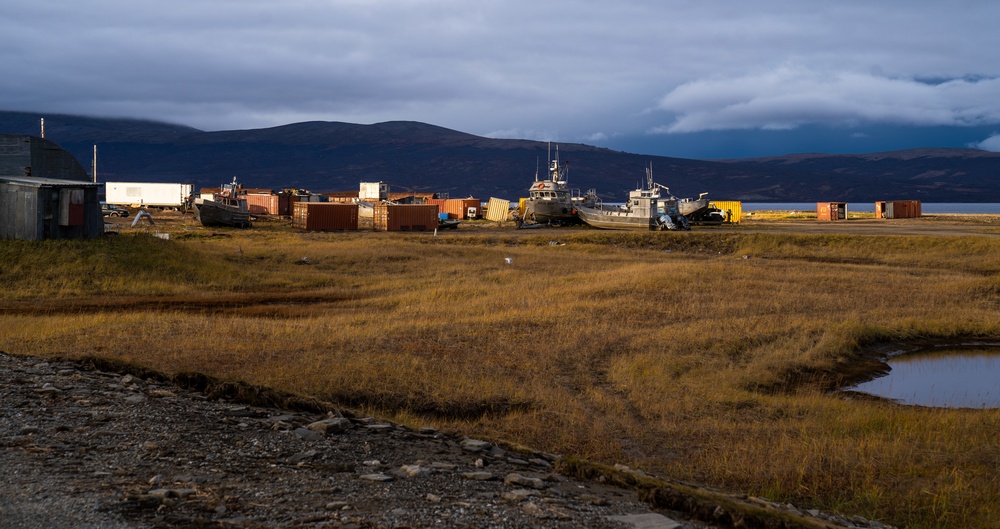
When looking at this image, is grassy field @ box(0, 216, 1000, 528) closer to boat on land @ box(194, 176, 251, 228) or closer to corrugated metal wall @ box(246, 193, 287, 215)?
boat on land @ box(194, 176, 251, 228)

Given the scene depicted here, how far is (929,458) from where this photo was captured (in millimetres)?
10352

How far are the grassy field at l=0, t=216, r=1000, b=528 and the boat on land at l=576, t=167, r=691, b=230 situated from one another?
74.9 feet

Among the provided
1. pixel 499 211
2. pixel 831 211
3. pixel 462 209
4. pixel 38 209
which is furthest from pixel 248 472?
pixel 831 211

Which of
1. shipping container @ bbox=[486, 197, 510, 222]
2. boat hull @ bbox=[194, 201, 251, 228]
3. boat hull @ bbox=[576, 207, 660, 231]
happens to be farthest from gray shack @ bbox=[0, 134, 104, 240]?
shipping container @ bbox=[486, 197, 510, 222]

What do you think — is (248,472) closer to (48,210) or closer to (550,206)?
(48,210)

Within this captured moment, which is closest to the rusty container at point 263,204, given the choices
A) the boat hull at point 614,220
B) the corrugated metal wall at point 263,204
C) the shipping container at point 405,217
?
the corrugated metal wall at point 263,204

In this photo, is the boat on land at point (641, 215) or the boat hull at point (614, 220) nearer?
the boat on land at point (641, 215)

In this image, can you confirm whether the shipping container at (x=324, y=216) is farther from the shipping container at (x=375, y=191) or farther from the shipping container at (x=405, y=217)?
the shipping container at (x=375, y=191)

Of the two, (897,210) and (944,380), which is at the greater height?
(897,210)

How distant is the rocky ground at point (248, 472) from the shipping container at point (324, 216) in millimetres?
48420

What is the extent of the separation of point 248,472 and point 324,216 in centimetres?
5252

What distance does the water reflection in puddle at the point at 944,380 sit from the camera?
50.0ft

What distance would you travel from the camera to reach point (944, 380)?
17.1 metres

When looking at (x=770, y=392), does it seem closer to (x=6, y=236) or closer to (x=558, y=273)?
(x=558, y=273)
